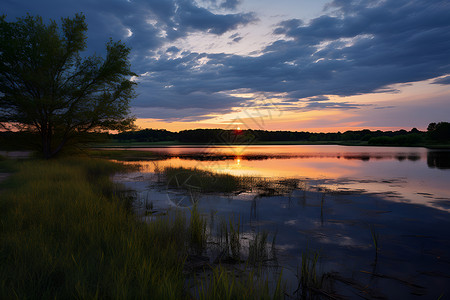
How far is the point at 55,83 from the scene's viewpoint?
25.3 m

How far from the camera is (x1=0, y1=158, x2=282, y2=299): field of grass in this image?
401 cm

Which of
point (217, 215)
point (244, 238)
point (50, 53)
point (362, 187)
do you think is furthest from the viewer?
point (50, 53)

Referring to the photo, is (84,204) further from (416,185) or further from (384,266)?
(416,185)

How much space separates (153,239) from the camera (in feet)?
21.5

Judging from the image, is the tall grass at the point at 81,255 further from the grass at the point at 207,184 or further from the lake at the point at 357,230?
the grass at the point at 207,184

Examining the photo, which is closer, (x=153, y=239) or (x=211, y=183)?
(x=153, y=239)

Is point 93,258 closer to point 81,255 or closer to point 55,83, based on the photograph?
point 81,255

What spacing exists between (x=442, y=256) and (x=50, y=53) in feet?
103

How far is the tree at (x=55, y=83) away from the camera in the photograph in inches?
928

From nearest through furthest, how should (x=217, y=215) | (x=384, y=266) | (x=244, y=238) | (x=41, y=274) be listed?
(x=41, y=274) → (x=384, y=266) → (x=244, y=238) → (x=217, y=215)

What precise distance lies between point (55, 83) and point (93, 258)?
27.0 meters

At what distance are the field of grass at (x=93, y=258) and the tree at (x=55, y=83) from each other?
20.0m

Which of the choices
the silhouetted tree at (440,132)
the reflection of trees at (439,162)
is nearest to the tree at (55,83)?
the reflection of trees at (439,162)

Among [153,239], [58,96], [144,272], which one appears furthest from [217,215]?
[58,96]
